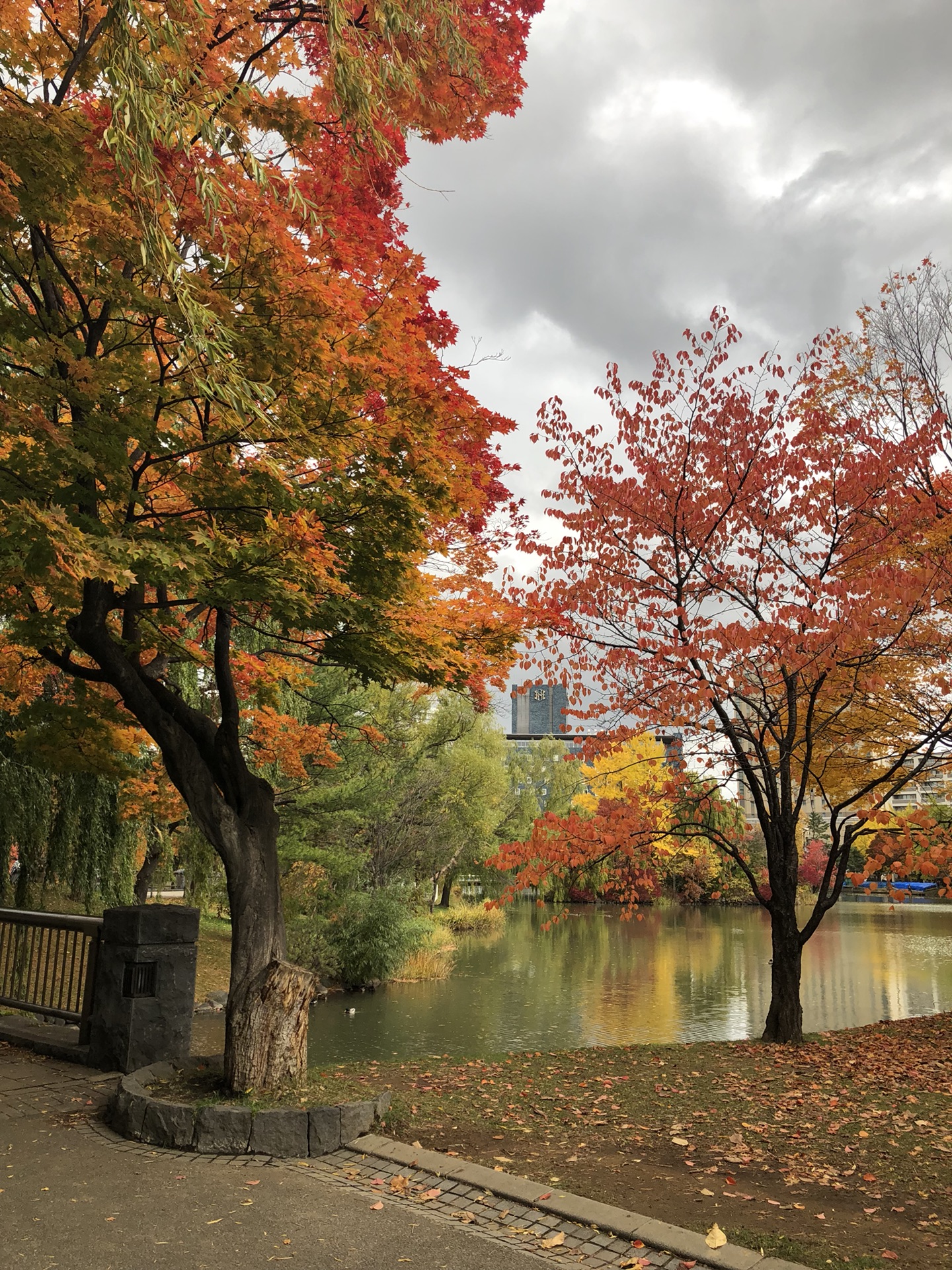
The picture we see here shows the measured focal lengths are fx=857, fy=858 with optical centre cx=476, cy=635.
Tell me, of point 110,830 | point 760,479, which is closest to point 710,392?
point 760,479

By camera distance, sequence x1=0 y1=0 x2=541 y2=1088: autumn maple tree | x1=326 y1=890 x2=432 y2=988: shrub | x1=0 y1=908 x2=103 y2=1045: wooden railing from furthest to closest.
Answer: x1=326 y1=890 x2=432 y2=988: shrub → x1=0 y1=908 x2=103 y2=1045: wooden railing → x1=0 y1=0 x2=541 y2=1088: autumn maple tree

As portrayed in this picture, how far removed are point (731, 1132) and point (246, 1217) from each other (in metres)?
3.16

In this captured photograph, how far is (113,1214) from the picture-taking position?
3910 millimetres

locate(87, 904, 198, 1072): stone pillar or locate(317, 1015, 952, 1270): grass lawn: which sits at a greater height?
locate(87, 904, 198, 1072): stone pillar

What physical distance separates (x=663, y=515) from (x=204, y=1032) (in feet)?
33.3

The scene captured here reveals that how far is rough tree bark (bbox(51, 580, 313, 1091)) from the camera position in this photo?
5469 mm

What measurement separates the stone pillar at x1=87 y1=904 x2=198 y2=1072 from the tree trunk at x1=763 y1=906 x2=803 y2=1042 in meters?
6.08

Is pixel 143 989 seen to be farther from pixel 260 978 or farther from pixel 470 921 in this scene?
pixel 470 921

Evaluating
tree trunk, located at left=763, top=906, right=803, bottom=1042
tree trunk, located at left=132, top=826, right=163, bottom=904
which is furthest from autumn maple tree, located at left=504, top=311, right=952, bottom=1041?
tree trunk, located at left=132, top=826, right=163, bottom=904

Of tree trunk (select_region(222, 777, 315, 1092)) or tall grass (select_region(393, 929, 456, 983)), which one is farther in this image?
tall grass (select_region(393, 929, 456, 983))

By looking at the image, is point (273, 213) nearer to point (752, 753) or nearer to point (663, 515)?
point (663, 515)

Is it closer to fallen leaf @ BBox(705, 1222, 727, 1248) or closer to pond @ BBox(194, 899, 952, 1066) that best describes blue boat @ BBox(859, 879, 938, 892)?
pond @ BBox(194, 899, 952, 1066)

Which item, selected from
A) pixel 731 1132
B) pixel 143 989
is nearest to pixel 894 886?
pixel 731 1132

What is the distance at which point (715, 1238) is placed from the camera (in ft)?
12.0
